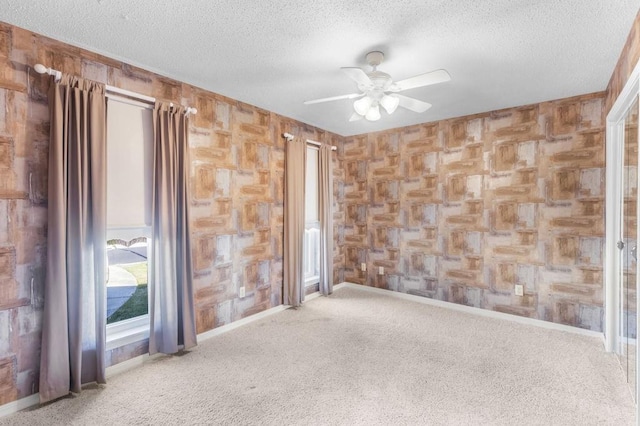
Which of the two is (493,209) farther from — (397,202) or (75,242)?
(75,242)

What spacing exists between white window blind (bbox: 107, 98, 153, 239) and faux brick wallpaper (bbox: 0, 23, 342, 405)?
0.82ft

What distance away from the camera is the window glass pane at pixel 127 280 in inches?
109

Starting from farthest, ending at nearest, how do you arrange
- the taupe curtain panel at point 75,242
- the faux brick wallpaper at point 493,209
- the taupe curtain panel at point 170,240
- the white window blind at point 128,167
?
the faux brick wallpaper at point 493,209 < the taupe curtain panel at point 170,240 < the white window blind at point 128,167 < the taupe curtain panel at point 75,242

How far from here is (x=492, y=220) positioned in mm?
3803

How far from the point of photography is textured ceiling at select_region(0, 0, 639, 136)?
6.11ft

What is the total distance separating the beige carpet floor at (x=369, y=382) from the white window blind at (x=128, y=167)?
124 centimetres

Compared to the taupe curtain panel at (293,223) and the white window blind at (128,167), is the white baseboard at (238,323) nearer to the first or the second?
the taupe curtain panel at (293,223)

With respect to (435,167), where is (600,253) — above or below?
below

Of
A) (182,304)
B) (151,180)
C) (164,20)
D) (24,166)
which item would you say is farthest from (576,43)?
(24,166)

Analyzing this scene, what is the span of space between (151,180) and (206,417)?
189cm

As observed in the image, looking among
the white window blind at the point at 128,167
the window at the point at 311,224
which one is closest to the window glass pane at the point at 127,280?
the white window blind at the point at 128,167

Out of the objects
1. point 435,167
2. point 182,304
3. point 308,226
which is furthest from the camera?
point 308,226

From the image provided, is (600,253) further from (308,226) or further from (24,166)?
(24,166)

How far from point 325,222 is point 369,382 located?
8.32ft
